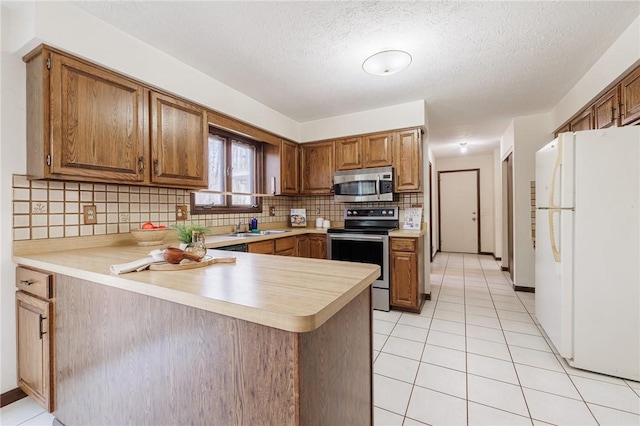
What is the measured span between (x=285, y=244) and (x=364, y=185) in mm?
1218

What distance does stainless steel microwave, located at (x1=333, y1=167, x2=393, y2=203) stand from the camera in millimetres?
3336

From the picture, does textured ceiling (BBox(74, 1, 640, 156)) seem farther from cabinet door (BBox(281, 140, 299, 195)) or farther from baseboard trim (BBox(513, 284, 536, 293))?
Answer: baseboard trim (BBox(513, 284, 536, 293))

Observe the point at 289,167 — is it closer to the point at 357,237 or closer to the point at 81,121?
the point at 357,237

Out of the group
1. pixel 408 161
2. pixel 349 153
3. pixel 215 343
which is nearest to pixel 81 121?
pixel 215 343

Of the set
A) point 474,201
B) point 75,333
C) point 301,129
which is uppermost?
point 301,129

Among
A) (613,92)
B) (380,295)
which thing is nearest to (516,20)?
(613,92)

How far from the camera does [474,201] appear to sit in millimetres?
6395

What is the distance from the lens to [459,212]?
260 inches

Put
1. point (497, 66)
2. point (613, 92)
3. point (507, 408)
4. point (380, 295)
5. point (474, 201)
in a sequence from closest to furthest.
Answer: point (507, 408)
point (613, 92)
point (497, 66)
point (380, 295)
point (474, 201)

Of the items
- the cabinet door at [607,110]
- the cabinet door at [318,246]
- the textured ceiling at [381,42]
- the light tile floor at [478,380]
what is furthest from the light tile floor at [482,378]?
the textured ceiling at [381,42]

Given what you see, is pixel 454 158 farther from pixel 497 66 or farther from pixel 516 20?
pixel 516 20

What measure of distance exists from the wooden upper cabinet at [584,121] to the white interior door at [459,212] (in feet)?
11.7

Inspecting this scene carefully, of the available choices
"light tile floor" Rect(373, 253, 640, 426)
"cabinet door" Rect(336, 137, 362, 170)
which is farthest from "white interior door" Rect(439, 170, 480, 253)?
"cabinet door" Rect(336, 137, 362, 170)

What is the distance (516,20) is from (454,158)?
522cm
